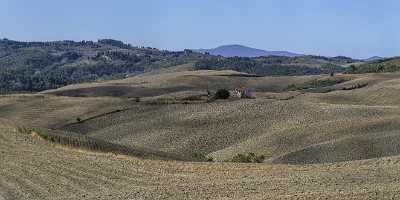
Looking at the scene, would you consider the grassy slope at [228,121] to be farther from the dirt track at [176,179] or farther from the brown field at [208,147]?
the dirt track at [176,179]

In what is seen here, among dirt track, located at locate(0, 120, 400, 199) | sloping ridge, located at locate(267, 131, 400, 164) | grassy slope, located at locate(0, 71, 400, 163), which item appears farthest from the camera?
grassy slope, located at locate(0, 71, 400, 163)

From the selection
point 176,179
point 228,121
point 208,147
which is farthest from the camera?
point 228,121

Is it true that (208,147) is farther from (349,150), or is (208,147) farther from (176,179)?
(176,179)

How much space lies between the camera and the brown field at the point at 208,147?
1049 inches

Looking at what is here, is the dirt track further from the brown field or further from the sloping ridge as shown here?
the sloping ridge

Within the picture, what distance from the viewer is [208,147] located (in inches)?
2525

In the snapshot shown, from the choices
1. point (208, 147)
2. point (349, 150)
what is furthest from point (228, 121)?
point (349, 150)

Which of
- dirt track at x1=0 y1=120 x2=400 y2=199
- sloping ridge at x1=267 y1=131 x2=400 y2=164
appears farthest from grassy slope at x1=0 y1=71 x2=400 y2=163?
dirt track at x1=0 y1=120 x2=400 y2=199

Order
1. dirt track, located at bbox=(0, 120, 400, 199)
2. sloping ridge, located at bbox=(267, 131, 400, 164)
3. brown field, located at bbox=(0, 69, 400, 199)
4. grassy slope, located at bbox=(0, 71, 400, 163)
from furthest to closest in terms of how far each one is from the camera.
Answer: grassy slope, located at bbox=(0, 71, 400, 163), sloping ridge, located at bbox=(267, 131, 400, 164), brown field, located at bbox=(0, 69, 400, 199), dirt track, located at bbox=(0, 120, 400, 199)

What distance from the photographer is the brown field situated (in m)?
26.6

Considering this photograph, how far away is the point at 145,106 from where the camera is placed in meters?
92.1

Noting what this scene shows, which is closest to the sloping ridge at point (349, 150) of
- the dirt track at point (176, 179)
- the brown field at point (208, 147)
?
the brown field at point (208, 147)

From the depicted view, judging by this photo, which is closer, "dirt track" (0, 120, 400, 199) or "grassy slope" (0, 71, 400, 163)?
"dirt track" (0, 120, 400, 199)

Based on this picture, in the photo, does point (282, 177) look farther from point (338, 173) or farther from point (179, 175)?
point (179, 175)
